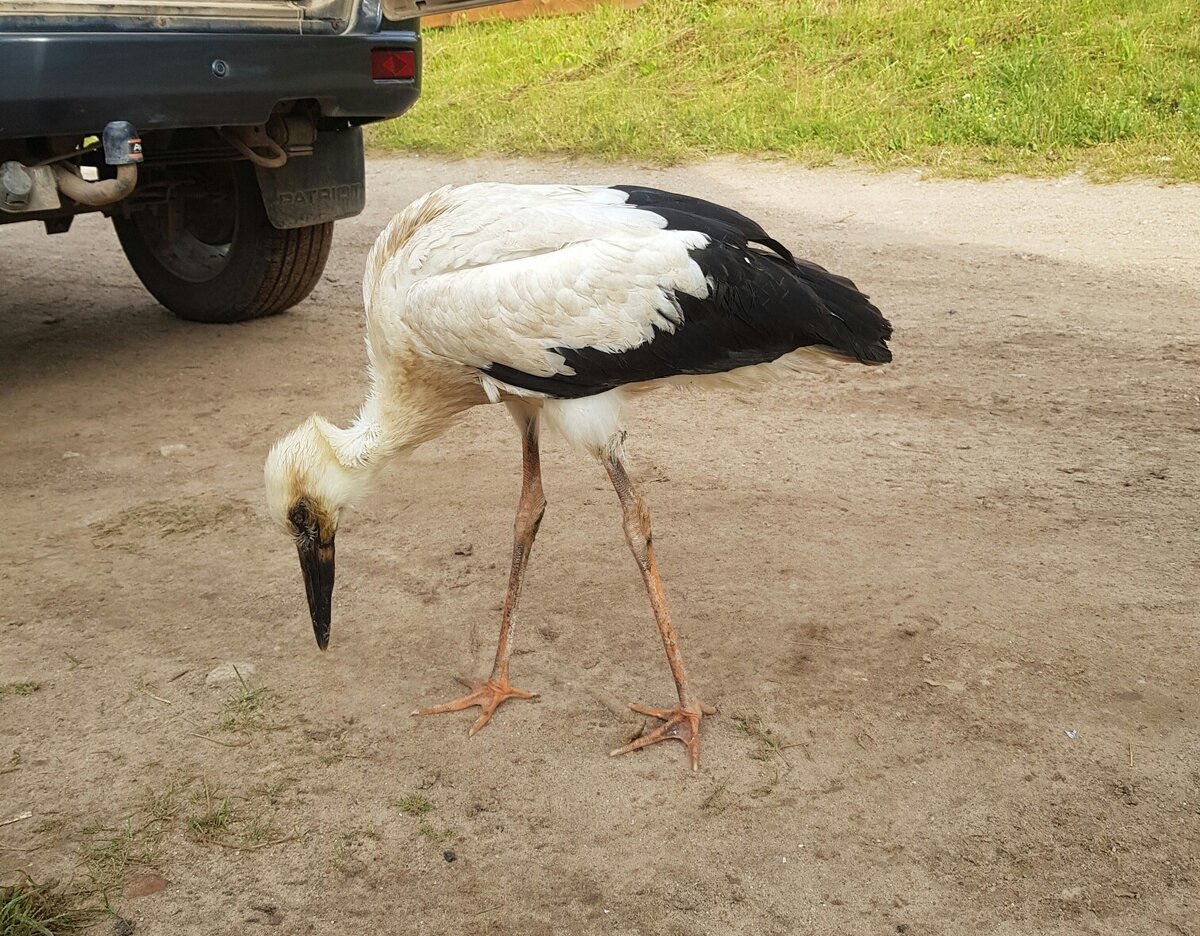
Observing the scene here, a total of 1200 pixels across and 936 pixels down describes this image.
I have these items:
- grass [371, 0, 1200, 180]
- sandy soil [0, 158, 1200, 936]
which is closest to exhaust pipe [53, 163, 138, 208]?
sandy soil [0, 158, 1200, 936]

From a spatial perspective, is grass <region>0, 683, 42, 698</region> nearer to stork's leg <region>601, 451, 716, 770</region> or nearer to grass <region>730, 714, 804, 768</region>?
stork's leg <region>601, 451, 716, 770</region>

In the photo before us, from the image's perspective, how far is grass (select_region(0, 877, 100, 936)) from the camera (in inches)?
96.6

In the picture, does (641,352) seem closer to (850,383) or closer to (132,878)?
(132,878)

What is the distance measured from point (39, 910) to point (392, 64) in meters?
3.56

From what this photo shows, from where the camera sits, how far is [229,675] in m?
3.41

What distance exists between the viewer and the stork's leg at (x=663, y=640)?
3078mm

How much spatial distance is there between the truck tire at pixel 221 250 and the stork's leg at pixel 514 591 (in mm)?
2578

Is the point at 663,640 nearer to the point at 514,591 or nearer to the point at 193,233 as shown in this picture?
the point at 514,591

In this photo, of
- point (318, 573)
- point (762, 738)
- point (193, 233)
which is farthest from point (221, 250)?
point (762, 738)

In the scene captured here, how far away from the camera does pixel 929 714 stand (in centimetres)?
312

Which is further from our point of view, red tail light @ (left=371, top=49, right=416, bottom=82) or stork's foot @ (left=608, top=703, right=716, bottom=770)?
red tail light @ (left=371, top=49, right=416, bottom=82)

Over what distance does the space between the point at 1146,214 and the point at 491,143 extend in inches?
198

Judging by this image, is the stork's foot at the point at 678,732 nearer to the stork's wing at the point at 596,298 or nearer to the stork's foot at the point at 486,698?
the stork's foot at the point at 486,698

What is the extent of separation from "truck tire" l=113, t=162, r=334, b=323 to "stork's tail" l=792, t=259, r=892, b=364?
3.07 meters
